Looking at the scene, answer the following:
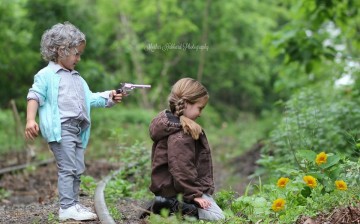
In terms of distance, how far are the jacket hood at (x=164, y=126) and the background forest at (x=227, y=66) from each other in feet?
2.69

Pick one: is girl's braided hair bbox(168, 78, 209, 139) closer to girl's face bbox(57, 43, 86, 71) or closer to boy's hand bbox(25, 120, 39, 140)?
girl's face bbox(57, 43, 86, 71)

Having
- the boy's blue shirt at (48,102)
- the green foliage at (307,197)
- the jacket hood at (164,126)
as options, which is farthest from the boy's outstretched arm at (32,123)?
the green foliage at (307,197)

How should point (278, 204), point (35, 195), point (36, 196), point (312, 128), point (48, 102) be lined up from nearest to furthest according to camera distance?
point (278, 204) → point (48, 102) → point (312, 128) → point (36, 196) → point (35, 195)

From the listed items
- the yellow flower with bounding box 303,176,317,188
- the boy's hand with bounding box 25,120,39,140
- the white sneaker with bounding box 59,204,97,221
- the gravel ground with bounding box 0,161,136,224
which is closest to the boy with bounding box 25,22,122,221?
the white sneaker with bounding box 59,204,97,221

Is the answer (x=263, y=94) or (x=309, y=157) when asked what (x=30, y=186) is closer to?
(x=309, y=157)

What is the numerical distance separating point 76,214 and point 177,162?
37.8 inches

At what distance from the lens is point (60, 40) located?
197 inches

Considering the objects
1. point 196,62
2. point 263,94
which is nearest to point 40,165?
point 196,62

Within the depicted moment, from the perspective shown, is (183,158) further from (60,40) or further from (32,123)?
(60,40)

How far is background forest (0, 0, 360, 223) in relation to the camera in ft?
27.5

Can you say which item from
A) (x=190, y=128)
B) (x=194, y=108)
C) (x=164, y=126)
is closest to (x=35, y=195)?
(x=164, y=126)

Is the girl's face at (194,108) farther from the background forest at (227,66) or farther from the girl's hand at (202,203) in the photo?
the background forest at (227,66)

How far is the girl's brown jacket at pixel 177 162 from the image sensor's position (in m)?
4.71

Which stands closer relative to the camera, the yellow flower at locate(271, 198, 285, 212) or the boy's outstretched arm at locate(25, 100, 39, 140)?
the yellow flower at locate(271, 198, 285, 212)
